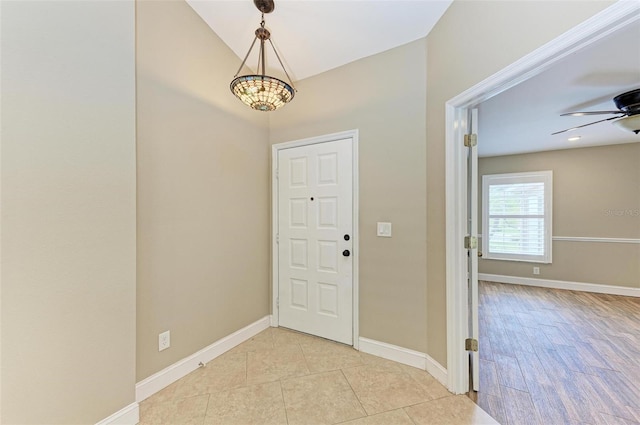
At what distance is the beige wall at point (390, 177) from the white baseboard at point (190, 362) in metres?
1.16

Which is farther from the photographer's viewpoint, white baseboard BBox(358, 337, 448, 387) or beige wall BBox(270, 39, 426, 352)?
beige wall BBox(270, 39, 426, 352)

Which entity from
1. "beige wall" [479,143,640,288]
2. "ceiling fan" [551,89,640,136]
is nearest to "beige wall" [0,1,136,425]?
"ceiling fan" [551,89,640,136]

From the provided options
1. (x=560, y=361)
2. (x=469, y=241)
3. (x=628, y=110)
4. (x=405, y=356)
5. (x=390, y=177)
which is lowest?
(x=560, y=361)

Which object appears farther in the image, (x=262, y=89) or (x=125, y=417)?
(x=262, y=89)

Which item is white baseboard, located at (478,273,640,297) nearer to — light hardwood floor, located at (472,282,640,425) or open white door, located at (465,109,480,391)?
light hardwood floor, located at (472,282,640,425)

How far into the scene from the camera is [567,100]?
2.72 metres

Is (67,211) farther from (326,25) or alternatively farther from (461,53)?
(461,53)

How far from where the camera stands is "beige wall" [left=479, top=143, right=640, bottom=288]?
4.14 metres

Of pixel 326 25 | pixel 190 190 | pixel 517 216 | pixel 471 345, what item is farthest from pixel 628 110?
pixel 190 190

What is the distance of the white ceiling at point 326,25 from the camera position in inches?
75.2

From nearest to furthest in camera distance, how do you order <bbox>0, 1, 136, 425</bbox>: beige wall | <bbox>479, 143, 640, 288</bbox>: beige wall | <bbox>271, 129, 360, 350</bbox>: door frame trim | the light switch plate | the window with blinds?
<bbox>0, 1, 136, 425</bbox>: beige wall → the light switch plate → <bbox>271, 129, 360, 350</bbox>: door frame trim → <bbox>479, 143, 640, 288</bbox>: beige wall → the window with blinds

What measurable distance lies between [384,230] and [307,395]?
1401 millimetres

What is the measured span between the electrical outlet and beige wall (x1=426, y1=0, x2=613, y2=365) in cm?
204

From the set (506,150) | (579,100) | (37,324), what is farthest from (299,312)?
(506,150)
